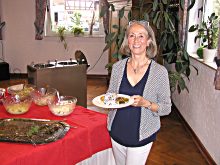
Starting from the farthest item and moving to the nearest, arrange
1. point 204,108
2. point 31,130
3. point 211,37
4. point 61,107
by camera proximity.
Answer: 1. point 211,37
2. point 204,108
3. point 61,107
4. point 31,130

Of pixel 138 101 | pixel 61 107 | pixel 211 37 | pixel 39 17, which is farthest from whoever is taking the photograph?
pixel 39 17

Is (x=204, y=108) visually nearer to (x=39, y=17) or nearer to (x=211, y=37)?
(x=211, y=37)

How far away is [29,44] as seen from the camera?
6.25 meters

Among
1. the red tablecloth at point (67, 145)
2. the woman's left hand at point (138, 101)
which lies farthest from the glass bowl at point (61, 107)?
the woman's left hand at point (138, 101)

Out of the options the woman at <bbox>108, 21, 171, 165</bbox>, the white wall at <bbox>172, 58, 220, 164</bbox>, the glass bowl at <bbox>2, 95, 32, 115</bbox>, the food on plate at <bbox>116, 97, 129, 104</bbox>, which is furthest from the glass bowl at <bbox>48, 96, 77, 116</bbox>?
the white wall at <bbox>172, 58, 220, 164</bbox>

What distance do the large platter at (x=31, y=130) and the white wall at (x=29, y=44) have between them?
15.3 ft

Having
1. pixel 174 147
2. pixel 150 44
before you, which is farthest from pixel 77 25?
pixel 150 44

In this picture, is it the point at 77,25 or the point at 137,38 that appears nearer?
the point at 137,38

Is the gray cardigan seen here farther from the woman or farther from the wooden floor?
the wooden floor

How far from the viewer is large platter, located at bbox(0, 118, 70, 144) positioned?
1.43 metres

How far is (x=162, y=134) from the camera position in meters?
3.38

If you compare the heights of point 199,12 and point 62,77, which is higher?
point 199,12

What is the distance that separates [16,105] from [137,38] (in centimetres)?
94

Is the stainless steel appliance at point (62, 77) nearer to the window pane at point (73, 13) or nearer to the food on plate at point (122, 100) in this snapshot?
the food on plate at point (122, 100)
